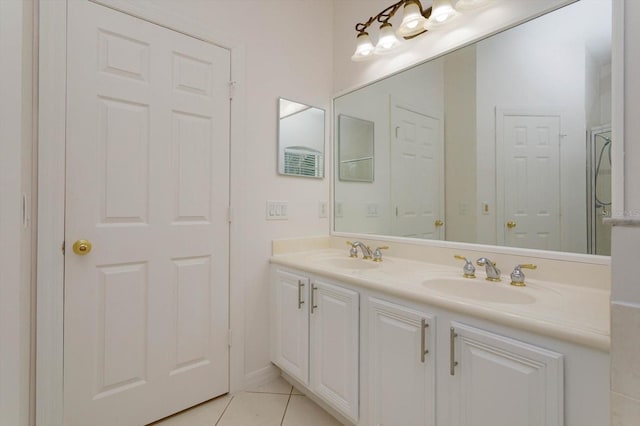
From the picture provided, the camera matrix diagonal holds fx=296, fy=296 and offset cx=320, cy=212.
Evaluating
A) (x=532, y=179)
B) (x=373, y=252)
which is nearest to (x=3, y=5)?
(x=373, y=252)

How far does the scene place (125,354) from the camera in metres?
1.43

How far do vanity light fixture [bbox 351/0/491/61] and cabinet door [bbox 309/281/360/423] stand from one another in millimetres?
1435

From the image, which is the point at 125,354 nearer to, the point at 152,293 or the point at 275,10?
the point at 152,293

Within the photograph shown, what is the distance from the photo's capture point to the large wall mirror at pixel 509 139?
1.14 metres

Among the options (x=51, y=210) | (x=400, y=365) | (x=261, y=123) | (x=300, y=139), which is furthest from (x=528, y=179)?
(x=51, y=210)

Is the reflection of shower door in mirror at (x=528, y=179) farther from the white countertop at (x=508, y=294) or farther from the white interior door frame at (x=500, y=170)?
the white countertop at (x=508, y=294)

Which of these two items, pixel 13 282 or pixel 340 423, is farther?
pixel 340 423

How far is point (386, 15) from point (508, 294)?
170 cm

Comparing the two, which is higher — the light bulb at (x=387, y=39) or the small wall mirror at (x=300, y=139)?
the light bulb at (x=387, y=39)

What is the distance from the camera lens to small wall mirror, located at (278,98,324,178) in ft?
6.48

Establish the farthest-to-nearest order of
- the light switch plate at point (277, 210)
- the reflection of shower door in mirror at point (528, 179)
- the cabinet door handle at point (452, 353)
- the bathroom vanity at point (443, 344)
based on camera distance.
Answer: the light switch plate at point (277, 210), the reflection of shower door in mirror at point (528, 179), the cabinet door handle at point (452, 353), the bathroom vanity at point (443, 344)

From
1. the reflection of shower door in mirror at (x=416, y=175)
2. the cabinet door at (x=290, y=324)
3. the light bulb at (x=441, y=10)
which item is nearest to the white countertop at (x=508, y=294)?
the cabinet door at (x=290, y=324)

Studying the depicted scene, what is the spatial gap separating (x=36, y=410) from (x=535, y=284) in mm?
2103

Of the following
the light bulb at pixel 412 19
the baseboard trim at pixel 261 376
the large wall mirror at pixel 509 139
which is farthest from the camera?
the baseboard trim at pixel 261 376
